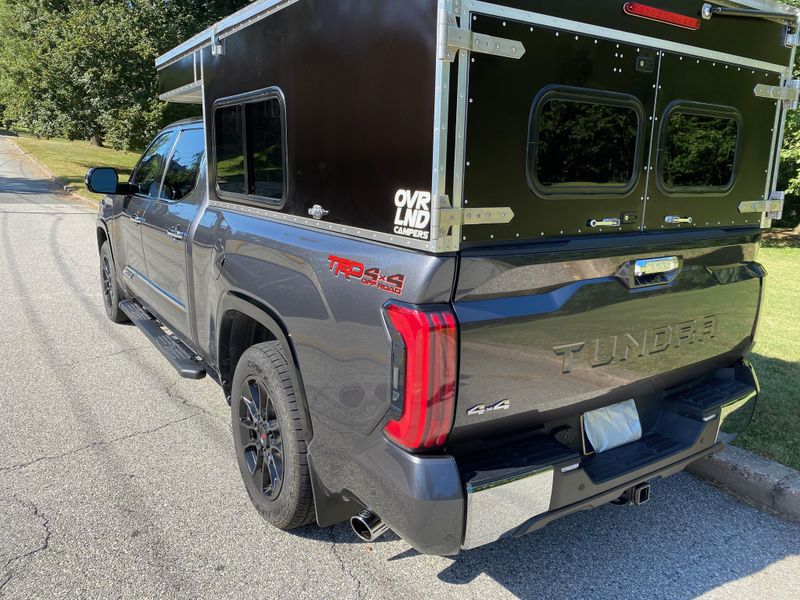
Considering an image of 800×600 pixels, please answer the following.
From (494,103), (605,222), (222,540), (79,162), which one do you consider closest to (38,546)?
(222,540)

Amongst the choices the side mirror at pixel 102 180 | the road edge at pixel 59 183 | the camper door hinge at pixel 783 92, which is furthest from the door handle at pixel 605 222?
the road edge at pixel 59 183

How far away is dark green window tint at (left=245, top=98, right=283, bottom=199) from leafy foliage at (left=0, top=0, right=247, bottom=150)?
16833 millimetres

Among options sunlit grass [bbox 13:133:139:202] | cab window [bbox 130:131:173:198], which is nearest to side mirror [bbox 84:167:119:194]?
cab window [bbox 130:131:173:198]

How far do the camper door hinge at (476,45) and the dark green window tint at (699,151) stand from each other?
0.99m

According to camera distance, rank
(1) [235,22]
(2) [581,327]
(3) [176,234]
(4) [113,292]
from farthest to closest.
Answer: (4) [113,292]
(3) [176,234]
(1) [235,22]
(2) [581,327]

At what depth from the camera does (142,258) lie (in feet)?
16.7

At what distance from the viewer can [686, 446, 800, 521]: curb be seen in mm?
3248

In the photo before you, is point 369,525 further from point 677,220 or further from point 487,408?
point 677,220

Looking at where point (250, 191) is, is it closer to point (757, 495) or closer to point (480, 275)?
point (480, 275)

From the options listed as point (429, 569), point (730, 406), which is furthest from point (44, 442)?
point (730, 406)

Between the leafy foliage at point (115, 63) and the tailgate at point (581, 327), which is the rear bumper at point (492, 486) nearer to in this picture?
the tailgate at point (581, 327)

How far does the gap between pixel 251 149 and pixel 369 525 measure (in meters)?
1.96

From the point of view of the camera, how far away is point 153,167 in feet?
16.4

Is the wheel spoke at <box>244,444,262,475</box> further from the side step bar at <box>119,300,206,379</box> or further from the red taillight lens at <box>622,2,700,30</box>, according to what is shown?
the red taillight lens at <box>622,2,700,30</box>
